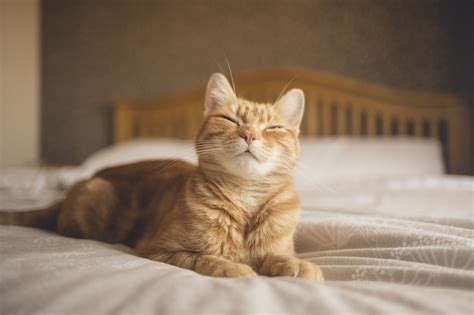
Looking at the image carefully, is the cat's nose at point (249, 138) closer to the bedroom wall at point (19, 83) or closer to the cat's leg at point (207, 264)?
the cat's leg at point (207, 264)

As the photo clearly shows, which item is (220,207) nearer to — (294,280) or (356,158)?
(294,280)

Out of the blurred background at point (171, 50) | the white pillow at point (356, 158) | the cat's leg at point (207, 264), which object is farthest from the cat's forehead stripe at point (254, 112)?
the blurred background at point (171, 50)

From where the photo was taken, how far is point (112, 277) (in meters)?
0.61

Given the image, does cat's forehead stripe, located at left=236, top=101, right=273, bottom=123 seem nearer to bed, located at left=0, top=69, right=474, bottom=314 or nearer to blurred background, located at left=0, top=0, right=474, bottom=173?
bed, located at left=0, top=69, right=474, bottom=314

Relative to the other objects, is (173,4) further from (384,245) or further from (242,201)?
(384,245)

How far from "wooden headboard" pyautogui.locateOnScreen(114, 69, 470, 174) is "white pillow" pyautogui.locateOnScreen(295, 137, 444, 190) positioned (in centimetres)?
38

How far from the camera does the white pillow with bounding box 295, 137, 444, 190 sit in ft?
7.18

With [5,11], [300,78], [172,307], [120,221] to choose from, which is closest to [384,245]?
[172,307]

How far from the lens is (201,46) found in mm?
2969

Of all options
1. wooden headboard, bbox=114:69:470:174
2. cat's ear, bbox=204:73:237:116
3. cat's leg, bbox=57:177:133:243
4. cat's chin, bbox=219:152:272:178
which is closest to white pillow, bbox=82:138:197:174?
wooden headboard, bbox=114:69:470:174

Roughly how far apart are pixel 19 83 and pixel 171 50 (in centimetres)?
134

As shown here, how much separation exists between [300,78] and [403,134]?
2.73 feet

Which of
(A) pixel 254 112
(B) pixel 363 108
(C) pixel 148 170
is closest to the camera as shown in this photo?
(A) pixel 254 112

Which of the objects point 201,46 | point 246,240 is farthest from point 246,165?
point 201,46
